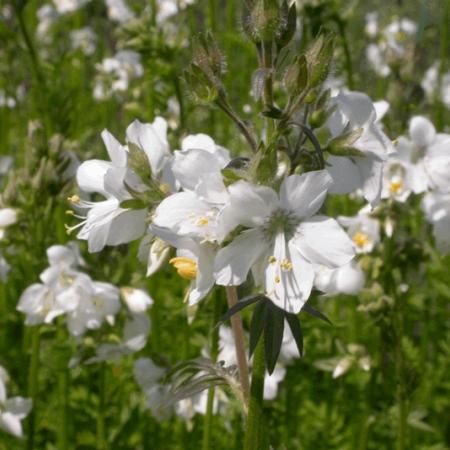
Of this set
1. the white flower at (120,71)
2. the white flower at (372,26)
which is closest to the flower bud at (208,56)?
the white flower at (120,71)

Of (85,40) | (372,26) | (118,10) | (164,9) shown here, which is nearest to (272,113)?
(164,9)

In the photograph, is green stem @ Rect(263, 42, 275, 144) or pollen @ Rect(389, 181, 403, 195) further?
pollen @ Rect(389, 181, 403, 195)

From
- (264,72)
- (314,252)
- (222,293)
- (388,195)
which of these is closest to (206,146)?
(264,72)

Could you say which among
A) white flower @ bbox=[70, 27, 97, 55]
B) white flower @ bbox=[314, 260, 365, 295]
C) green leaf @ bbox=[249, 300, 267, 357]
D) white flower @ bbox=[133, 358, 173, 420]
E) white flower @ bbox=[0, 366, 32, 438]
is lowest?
white flower @ bbox=[0, 366, 32, 438]

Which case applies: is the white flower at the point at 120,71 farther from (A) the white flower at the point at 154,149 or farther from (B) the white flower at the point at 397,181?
(A) the white flower at the point at 154,149

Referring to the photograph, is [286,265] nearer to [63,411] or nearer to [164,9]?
[63,411]

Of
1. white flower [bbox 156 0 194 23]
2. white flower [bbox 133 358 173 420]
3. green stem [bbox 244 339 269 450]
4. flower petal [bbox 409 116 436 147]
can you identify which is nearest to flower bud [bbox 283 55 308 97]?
green stem [bbox 244 339 269 450]

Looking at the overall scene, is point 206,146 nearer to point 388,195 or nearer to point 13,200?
point 388,195

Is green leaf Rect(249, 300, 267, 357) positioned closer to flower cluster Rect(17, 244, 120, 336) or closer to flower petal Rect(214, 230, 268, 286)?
flower petal Rect(214, 230, 268, 286)
